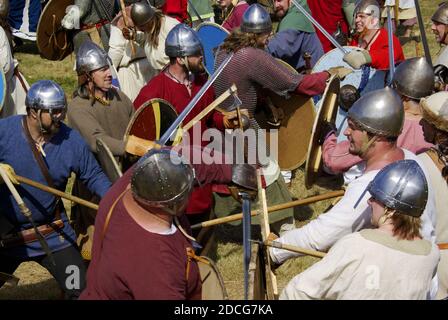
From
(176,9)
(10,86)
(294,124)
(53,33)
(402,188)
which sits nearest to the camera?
(402,188)

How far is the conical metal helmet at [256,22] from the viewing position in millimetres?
6156

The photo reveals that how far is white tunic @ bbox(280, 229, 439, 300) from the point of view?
10.8 ft

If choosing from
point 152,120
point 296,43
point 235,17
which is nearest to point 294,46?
point 296,43

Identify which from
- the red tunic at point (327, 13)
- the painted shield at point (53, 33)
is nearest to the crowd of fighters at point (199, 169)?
the painted shield at point (53, 33)

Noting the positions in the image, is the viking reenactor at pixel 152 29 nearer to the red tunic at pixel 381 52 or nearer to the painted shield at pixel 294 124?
the painted shield at pixel 294 124

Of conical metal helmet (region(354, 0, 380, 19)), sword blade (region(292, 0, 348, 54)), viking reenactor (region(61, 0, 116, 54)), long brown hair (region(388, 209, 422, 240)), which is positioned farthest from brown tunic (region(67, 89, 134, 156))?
viking reenactor (region(61, 0, 116, 54))

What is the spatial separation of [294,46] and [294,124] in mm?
1421

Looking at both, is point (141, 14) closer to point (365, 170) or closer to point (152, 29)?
point (152, 29)

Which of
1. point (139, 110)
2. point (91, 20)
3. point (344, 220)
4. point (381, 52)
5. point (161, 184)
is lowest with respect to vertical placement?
point (91, 20)

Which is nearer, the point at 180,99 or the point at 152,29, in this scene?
the point at 180,99

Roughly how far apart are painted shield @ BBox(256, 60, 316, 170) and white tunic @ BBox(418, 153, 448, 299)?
2.26 metres

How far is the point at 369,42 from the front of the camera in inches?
279
